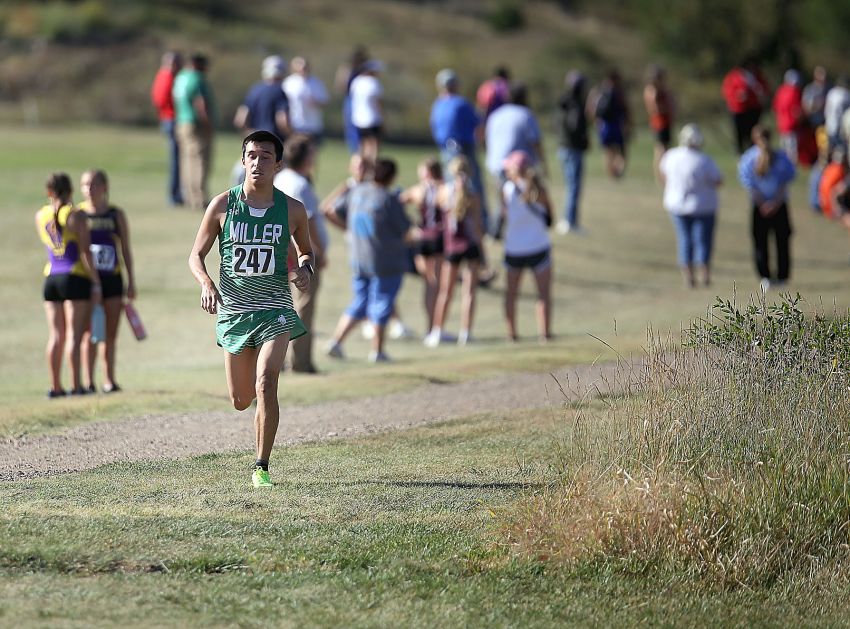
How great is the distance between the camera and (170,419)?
1089 centimetres

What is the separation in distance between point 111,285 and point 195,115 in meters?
8.68

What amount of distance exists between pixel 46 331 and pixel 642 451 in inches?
383

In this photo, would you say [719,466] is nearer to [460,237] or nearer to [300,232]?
[300,232]

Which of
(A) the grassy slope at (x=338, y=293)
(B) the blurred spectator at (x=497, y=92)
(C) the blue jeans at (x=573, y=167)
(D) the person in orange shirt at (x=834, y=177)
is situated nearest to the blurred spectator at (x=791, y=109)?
(A) the grassy slope at (x=338, y=293)

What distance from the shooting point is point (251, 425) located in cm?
1071

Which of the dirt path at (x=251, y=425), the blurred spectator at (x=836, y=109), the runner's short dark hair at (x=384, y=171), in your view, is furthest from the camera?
the blurred spectator at (x=836, y=109)

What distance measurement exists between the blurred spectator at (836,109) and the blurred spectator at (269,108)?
10.6 meters

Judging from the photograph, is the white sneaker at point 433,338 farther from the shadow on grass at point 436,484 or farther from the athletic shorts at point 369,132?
the shadow on grass at point 436,484

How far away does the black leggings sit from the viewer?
18.5m

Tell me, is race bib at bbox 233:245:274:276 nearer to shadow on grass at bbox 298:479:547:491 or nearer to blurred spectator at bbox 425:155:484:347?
shadow on grass at bbox 298:479:547:491

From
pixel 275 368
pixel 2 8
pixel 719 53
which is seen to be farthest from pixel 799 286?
pixel 2 8

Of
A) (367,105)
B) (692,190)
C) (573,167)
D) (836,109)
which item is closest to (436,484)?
(692,190)

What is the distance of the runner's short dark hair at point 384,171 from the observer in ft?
45.7

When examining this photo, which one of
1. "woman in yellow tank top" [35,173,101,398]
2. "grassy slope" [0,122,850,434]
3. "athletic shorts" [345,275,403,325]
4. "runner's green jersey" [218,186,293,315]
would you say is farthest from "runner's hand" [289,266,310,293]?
"athletic shorts" [345,275,403,325]
